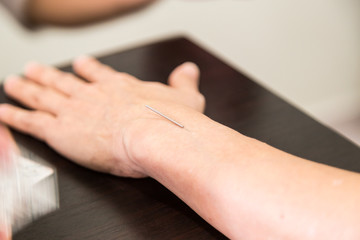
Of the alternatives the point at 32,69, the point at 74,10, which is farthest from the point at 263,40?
the point at 32,69

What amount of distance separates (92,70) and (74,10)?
0.30 m

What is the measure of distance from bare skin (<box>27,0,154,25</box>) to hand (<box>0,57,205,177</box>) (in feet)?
0.72

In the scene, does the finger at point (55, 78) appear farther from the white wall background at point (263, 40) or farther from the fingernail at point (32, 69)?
the white wall background at point (263, 40)

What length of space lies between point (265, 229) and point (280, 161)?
Answer: 0.09 m

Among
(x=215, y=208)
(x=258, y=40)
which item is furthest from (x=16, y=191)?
(x=258, y=40)

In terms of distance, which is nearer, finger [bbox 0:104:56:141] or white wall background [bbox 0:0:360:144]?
finger [bbox 0:104:56:141]

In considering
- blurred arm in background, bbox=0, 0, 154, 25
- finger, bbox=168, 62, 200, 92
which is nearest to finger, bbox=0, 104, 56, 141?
finger, bbox=168, 62, 200, 92

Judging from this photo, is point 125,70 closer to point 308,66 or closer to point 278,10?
point 278,10

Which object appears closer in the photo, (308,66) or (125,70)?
(125,70)

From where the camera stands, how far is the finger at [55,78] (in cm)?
88

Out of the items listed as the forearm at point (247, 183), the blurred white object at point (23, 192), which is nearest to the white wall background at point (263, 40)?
the blurred white object at point (23, 192)

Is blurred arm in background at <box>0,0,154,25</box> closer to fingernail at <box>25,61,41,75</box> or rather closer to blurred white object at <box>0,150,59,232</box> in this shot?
fingernail at <box>25,61,41,75</box>

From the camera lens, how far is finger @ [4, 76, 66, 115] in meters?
0.85

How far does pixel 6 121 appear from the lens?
0.83 meters
